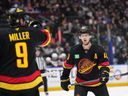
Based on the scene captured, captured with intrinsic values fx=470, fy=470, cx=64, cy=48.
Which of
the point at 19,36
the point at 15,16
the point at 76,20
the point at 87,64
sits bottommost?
the point at 76,20

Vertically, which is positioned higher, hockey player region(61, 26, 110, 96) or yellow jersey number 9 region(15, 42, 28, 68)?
yellow jersey number 9 region(15, 42, 28, 68)

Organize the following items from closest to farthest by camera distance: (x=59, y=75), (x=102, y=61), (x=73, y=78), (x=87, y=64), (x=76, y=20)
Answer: (x=102, y=61) < (x=87, y=64) < (x=73, y=78) < (x=59, y=75) < (x=76, y=20)

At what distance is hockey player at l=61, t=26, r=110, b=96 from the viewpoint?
19.2 ft

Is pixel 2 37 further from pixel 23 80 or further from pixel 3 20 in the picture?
pixel 3 20

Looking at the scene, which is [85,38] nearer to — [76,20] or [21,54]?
[21,54]

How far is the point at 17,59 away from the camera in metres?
4.19

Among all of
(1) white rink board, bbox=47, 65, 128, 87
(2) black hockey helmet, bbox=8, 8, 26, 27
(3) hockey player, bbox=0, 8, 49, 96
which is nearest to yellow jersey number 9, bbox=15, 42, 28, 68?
(3) hockey player, bbox=0, 8, 49, 96

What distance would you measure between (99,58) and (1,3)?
1038cm

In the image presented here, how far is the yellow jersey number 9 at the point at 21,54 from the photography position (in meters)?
4.18

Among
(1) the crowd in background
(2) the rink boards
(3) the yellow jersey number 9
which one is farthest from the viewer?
(1) the crowd in background

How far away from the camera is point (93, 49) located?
5.93 m

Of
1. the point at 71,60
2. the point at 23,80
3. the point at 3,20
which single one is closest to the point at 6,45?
the point at 23,80

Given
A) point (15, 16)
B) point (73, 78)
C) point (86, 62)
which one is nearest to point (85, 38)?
point (86, 62)

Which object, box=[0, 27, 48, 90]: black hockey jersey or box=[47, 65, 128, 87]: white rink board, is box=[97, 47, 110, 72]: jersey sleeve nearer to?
box=[0, 27, 48, 90]: black hockey jersey
